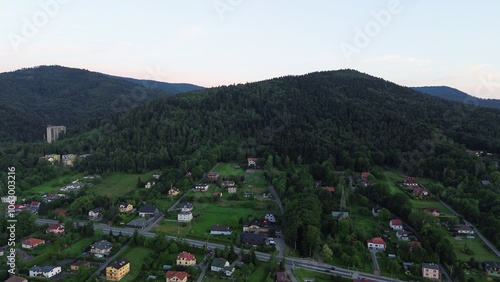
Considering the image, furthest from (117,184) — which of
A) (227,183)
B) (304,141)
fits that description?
(304,141)

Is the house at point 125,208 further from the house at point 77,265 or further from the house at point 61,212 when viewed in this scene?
the house at point 77,265

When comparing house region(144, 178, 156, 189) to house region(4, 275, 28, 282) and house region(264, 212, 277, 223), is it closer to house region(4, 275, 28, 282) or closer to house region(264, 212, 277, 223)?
house region(264, 212, 277, 223)

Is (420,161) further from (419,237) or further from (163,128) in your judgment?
(163,128)

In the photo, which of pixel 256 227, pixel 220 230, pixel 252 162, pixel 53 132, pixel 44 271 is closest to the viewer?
pixel 44 271

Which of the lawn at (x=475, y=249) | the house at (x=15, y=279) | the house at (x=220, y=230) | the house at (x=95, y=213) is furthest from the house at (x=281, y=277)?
the house at (x=95, y=213)

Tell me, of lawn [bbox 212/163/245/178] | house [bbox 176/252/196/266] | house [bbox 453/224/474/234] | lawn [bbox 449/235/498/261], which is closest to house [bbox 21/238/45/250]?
house [bbox 176/252/196/266]

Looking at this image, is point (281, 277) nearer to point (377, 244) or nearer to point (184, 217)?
point (377, 244)

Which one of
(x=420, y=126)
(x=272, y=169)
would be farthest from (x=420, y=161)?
(x=272, y=169)
